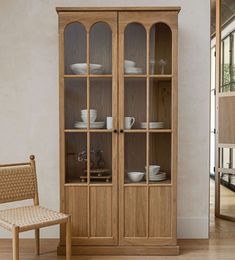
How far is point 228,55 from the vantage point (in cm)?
443

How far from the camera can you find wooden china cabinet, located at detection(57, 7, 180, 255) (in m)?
3.25

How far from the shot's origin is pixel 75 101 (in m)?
3.29

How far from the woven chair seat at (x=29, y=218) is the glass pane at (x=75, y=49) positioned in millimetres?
1110

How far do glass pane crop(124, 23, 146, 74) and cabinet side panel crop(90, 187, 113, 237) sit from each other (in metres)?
0.98

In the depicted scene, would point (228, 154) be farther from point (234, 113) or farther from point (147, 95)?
point (147, 95)

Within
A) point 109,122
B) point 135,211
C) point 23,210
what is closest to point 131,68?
point 109,122

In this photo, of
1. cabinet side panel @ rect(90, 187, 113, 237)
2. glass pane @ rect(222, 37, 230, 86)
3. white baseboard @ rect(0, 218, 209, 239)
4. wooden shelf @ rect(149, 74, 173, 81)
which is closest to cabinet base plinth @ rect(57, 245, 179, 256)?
cabinet side panel @ rect(90, 187, 113, 237)

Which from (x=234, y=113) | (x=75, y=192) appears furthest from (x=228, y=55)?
(x=75, y=192)

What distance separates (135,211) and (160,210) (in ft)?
0.66

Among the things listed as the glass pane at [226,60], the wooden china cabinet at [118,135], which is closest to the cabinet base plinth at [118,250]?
the wooden china cabinet at [118,135]

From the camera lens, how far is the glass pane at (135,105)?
328 cm

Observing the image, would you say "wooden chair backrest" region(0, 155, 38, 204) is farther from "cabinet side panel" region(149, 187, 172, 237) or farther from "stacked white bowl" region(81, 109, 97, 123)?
"cabinet side panel" region(149, 187, 172, 237)

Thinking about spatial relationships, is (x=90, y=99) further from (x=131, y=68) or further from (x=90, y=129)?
(x=131, y=68)

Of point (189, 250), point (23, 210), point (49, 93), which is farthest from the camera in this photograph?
point (49, 93)
